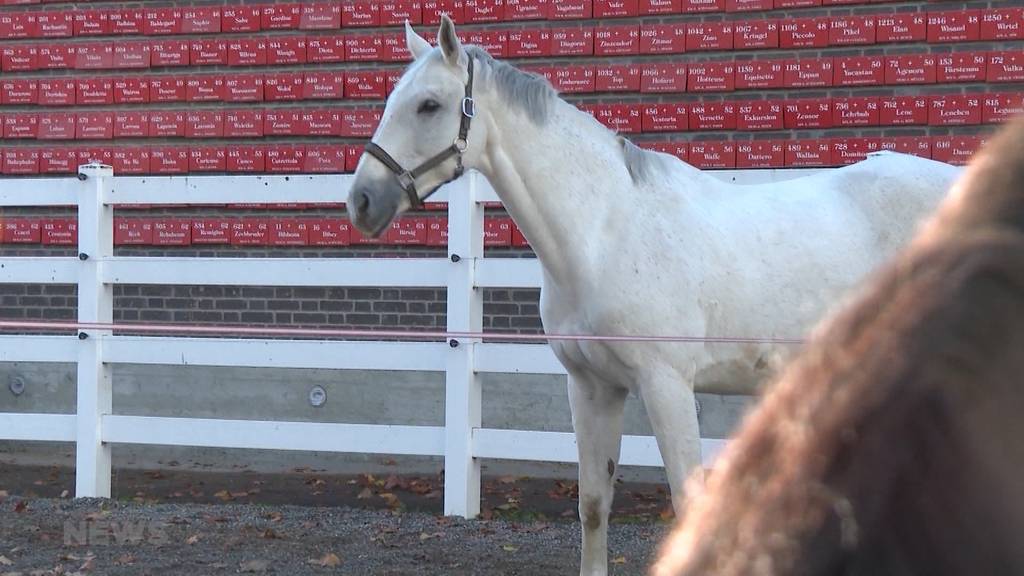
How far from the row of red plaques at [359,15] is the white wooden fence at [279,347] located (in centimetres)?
227

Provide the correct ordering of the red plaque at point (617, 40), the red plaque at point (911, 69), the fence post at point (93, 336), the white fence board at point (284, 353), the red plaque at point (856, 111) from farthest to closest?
1. the red plaque at point (617, 40)
2. the red plaque at point (856, 111)
3. the red plaque at point (911, 69)
4. the fence post at point (93, 336)
5. the white fence board at point (284, 353)

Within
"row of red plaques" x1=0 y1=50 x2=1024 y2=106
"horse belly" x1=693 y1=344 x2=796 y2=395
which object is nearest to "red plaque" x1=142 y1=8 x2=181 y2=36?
"row of red plaques" x1=0 y1=50 x2=1024 y2=106

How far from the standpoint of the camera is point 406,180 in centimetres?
513

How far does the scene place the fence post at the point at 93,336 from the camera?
783 cm

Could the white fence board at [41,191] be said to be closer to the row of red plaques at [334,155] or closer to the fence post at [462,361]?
the row of red plaques at [334,155]

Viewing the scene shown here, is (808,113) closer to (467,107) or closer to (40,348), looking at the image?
(467,107)

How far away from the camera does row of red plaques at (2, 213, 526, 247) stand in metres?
9.21

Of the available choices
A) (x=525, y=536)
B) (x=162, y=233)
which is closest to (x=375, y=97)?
(x=162, y=233)

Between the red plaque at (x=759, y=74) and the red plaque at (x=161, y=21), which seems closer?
the red plaque at (x=759, y=74)

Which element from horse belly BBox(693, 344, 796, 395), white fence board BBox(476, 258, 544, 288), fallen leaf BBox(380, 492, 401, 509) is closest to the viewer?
horse belly BBox(693, 344, 796, 395)

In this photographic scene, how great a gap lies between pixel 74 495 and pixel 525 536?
315cm

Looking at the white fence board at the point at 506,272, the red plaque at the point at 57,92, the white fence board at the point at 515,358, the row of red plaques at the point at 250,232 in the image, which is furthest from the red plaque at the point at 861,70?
the red plaque at the point at 57,92

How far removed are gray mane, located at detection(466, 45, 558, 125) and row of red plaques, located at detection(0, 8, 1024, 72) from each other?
12.4ft

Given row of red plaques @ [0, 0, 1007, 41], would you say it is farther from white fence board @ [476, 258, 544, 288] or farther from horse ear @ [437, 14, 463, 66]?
horse ear @ [437, 14, 463, 66]
